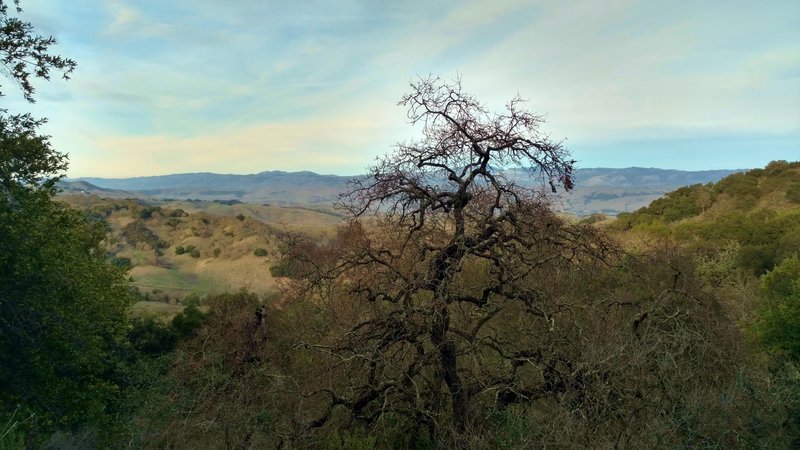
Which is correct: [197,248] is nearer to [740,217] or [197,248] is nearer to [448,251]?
[740,217]

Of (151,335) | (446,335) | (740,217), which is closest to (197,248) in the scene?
(151,335)

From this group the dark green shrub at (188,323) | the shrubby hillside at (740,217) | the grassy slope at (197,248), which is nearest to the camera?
the dark green shrub at (188,323)

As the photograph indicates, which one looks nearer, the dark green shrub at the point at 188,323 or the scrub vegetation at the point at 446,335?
the scrub vegetation at the point at 446,335

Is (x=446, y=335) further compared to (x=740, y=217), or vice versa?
(x=740, y=217)

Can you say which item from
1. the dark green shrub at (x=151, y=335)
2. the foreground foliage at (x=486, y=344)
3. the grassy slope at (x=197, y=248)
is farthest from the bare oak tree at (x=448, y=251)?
the grassy slope at (x=197, y=248)

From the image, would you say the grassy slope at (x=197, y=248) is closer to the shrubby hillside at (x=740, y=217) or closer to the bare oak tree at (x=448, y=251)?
the shrubby hillside at (x=740, y=217)

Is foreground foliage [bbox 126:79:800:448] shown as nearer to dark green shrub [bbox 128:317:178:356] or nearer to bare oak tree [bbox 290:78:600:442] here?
bare oak tree [bbox 290:78:600:442]

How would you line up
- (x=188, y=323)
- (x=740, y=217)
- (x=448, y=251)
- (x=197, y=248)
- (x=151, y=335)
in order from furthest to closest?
(x=197, y=248)
(x=740, y=217)
(x=188, y=323)
(x=151, y=335)
(x=448, y=251)

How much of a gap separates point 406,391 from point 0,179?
37.1 feet

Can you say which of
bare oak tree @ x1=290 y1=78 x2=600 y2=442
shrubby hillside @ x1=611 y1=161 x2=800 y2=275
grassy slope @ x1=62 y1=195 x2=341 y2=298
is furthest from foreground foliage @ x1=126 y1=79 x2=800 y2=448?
grassy slope @ x1=62 y1=195 x2=341 y2=298

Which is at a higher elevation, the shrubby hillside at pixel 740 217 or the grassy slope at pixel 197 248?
the shrubby hillside at pixel 740 217

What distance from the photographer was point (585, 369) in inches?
277

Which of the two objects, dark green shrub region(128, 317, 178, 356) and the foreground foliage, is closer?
the foreground foliage

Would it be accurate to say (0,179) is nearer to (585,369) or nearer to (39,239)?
(39,239)
